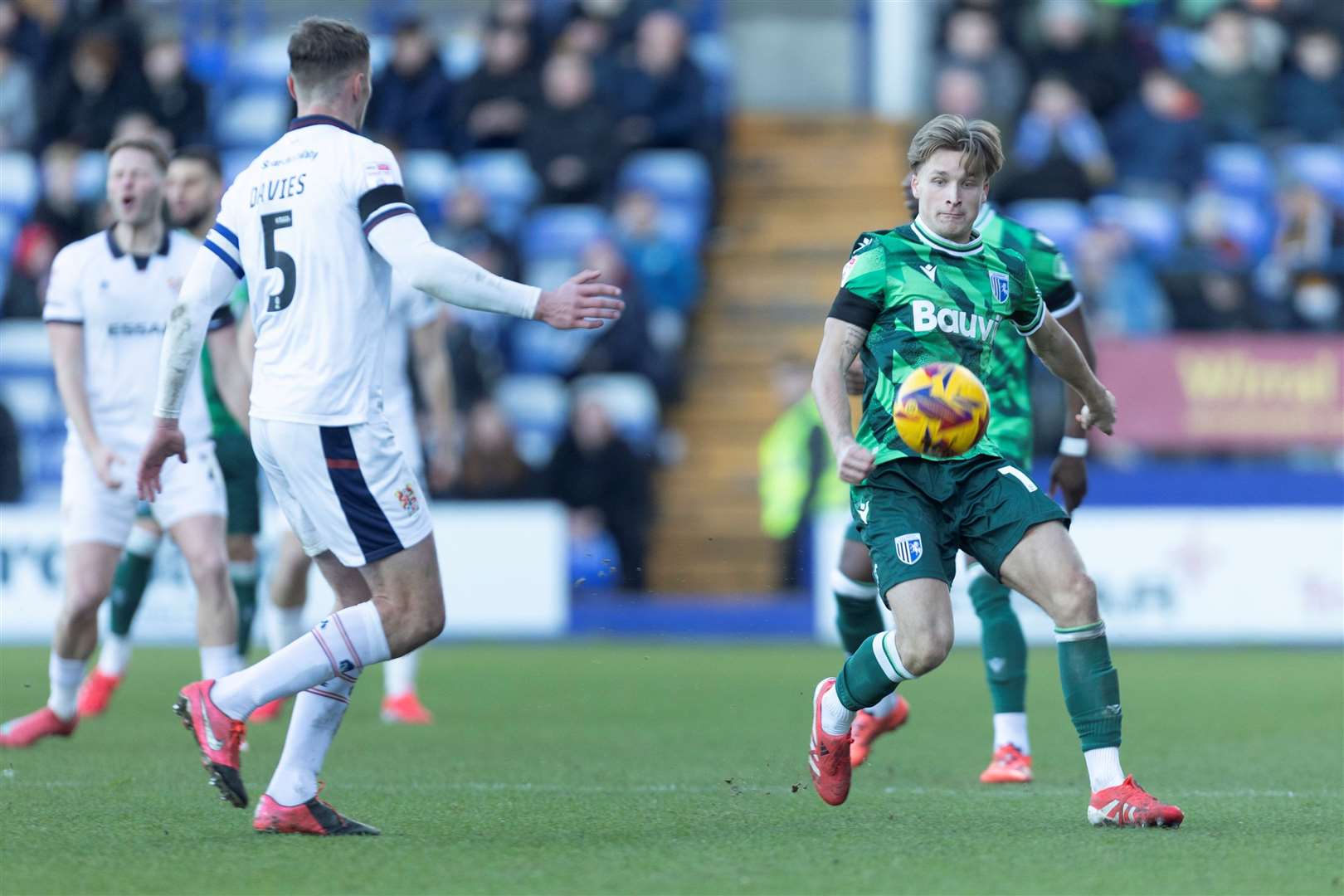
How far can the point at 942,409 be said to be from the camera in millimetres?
5918

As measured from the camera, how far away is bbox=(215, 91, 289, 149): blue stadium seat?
20.6m

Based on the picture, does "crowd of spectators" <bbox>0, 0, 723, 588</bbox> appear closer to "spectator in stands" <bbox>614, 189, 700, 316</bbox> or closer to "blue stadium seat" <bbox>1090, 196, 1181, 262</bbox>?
"spectator in stands" <bbox>614, 189, 700, 316</bbox>

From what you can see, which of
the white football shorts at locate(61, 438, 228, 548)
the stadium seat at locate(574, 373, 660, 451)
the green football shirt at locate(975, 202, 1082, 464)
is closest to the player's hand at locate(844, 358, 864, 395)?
the green football shirt at locate(975, 202, 1082, 464)

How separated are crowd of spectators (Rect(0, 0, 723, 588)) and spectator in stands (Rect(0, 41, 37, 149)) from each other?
0.08 ft

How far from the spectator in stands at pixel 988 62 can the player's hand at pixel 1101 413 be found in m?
13.3

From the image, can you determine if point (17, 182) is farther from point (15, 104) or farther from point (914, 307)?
point (914, 307)

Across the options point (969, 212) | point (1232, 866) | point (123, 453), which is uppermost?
point (969, 212)

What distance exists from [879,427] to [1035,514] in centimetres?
54

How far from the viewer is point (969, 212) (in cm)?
622

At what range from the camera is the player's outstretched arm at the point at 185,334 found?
5.91m

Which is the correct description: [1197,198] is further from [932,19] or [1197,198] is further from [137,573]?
[137,573]

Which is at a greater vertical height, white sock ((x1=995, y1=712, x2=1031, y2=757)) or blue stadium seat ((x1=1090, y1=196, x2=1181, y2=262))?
blue stadium seat ((x1=1090, y1=196, x2=1181, y2=262))

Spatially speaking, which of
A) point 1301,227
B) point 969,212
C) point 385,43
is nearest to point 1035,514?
point 969,212

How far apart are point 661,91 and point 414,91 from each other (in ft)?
7.78
